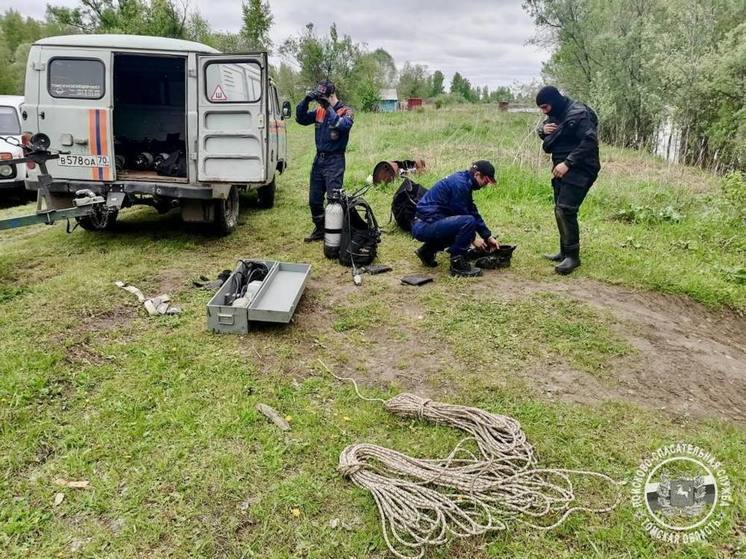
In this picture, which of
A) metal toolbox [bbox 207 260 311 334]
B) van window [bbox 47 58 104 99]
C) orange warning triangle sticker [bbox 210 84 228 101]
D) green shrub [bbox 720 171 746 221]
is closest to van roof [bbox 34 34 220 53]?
van window [bbox 47 58 104 99]

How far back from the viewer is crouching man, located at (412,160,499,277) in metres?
5.05

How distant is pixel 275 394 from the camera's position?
315cm

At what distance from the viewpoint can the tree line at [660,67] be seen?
44.7 feet

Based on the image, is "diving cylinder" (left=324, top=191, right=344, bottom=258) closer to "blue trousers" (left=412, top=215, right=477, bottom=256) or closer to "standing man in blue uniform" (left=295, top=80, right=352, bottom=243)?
"standing man in blue uniform" (left=295, top=80, right=352, bottom=243)

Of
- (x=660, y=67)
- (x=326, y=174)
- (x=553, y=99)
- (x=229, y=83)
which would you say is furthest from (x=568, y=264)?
(x=660, y=67)

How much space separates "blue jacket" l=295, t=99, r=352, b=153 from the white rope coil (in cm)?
406

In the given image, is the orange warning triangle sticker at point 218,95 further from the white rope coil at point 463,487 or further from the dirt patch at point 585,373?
the white rope coil at point 463,487

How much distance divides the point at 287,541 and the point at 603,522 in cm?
139

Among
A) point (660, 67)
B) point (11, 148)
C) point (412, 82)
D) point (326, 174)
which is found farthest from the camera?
point (412, 82)

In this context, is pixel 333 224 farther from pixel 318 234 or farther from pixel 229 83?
pixel 229 83

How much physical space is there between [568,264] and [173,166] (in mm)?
4840


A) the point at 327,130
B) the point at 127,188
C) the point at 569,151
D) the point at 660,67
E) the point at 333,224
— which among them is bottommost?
the point at 333,224

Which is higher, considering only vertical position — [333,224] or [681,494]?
[333,224]

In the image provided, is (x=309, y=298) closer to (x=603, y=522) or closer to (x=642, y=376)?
(x=642, y=376)
